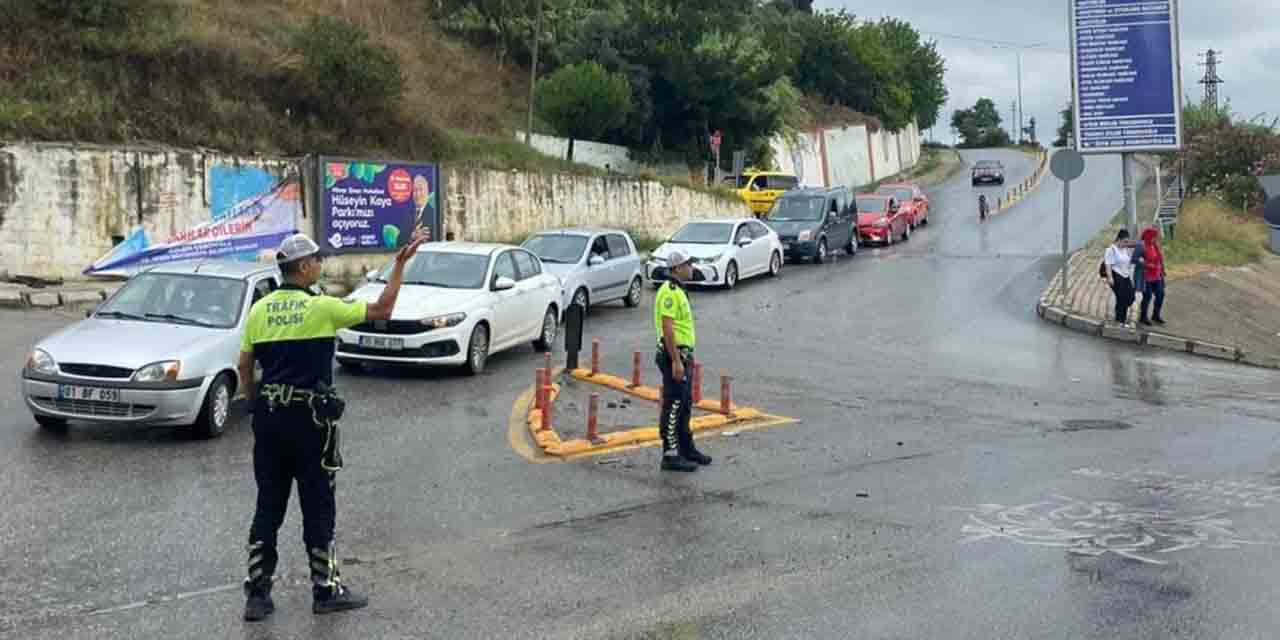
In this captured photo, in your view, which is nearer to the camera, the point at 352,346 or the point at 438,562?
the point at 438,562

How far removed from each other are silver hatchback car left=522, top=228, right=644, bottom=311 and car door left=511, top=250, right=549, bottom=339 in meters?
2.92

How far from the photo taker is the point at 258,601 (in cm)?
647

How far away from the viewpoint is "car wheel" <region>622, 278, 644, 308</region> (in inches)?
957

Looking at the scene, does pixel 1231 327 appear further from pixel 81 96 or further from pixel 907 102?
pixel 907 102

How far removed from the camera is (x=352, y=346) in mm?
15531

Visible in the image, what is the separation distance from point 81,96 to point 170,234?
146 inches

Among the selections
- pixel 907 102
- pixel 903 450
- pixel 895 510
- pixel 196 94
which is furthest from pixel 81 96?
pixel 907 102

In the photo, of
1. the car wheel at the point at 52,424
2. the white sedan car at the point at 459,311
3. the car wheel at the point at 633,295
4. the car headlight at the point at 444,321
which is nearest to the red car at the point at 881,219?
the car wheel at the point at 633,295

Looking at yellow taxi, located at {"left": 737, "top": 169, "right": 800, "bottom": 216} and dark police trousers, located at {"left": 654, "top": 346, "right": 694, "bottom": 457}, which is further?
yellow taxi, located at {"left": 737, "top": 169, "right": 800, "bottom": 216}

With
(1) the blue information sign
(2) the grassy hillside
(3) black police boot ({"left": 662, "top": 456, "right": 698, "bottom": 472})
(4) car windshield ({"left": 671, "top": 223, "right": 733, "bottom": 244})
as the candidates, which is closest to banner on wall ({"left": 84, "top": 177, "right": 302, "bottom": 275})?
(2) the grassy hillside

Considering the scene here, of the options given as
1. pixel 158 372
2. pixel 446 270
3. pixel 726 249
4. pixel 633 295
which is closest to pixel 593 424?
pixel 158 372

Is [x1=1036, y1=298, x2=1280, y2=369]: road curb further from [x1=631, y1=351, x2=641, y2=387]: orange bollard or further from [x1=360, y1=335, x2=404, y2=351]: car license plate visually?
[x1=360, y1=335, x2=404, y2=351]: car license plate

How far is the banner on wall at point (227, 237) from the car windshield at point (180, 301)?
38.1 ft

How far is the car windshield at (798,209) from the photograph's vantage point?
34250mm
